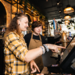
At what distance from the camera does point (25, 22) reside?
86 cm

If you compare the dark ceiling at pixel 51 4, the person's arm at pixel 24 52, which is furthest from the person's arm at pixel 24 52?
the dark ceiling at pixel 51 4

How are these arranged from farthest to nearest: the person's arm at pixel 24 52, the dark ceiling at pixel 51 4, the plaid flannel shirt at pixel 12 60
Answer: the dark ceiling at pixel 51 4 → the plaid flannel shirt at pixel 12 60 → the person's arm at pixel 24 52

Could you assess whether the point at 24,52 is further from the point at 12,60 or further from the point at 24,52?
the point at 12,60

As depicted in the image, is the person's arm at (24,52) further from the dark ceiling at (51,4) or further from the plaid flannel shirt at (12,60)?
the dark ceiling at (51,4)

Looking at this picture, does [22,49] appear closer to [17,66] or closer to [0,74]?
[17,66]

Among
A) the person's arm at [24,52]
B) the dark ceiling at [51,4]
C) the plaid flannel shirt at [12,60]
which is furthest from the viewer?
the dark ceiling at [51,4]

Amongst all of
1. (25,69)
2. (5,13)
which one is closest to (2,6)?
(5,13)

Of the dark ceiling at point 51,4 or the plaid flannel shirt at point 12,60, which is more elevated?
the dark ceiling at point 51,4

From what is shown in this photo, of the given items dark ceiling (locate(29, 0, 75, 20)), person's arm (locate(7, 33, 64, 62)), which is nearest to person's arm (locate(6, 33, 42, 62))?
person's arm (locate(7, 33, 64, 62))

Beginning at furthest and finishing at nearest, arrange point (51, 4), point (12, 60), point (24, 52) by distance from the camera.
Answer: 1. point (51, 4)
2. point (12, 60)
3. point (24, 52)

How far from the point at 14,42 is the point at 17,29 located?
23cm

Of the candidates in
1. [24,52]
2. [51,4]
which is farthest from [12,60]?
[51,4]

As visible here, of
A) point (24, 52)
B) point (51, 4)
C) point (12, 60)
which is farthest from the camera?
point (51, 4)

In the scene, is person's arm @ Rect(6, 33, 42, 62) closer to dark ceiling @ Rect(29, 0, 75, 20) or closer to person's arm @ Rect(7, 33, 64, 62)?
person's arm @ Rect(7, 33, 64, 62)
